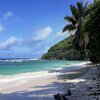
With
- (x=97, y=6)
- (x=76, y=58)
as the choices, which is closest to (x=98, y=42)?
(x=97, y=6)

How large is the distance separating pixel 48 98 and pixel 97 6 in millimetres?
9236

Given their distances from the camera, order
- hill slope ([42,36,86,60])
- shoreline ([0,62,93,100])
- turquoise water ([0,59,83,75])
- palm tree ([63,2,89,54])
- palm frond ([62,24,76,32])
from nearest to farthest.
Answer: shoreline ([0,62,93,100]) < turquoise water ([0,59,83,75]) < palm tree ([63,2,89,54]) < palm frond ([62,24,76,32]) < hill slope ([42,36,86,60])

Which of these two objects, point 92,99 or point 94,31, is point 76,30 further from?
point 92,99

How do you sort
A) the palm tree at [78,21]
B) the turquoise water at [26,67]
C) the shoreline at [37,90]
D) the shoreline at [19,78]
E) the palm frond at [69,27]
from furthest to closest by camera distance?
the palm frond at [69,27], the palm tree at [78,21], the turquoise water at [26,67], the shoreline at [19,78], the shoreline at [37,90]

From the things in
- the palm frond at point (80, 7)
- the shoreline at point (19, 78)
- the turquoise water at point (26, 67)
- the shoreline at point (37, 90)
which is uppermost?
the palm frond at point (80, 7)

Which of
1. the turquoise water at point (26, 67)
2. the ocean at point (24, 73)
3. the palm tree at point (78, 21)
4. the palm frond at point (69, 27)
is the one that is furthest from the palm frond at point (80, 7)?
the turquoise water at point (26, 67)

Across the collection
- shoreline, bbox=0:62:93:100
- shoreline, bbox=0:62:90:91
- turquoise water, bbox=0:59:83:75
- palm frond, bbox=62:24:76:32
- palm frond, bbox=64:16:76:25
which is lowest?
shoreline, bbox=0:62:93:100

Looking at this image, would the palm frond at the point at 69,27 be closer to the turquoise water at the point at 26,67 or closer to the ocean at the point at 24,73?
the ocean at the point at 24,73

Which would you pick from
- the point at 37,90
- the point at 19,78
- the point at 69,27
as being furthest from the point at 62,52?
the point at 37,90

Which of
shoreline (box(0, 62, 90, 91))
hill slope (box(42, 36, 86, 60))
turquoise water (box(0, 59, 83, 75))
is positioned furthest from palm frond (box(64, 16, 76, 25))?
hill slope (box(42, 36, 86, 60))

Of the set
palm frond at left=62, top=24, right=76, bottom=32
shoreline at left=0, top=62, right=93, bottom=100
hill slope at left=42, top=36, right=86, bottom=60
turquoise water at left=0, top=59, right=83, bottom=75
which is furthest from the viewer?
hill slope at left=42, top=36, right=86, bottom=60

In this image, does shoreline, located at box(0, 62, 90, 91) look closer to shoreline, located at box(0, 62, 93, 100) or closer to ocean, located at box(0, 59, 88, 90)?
ocean, located at box(0, 59, 88, 90)

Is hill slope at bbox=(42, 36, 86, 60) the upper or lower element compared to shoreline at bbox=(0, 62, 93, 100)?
upper

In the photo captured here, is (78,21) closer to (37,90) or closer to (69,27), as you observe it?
(69,27)
